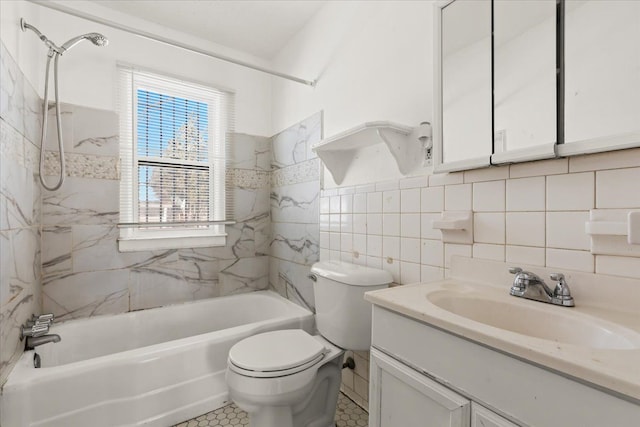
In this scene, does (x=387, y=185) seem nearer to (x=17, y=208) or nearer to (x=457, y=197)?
(x=457, y=197)

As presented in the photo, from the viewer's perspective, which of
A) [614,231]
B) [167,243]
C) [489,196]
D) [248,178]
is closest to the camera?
[614,231]

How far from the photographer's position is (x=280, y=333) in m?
1.52

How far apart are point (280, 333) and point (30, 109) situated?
1.84m

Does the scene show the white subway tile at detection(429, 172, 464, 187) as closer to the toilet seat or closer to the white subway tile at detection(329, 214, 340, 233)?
the white subway tile at detection(329, 214, 340, 233)

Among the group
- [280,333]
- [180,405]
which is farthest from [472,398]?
[180,405]

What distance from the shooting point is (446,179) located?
1.24 metres

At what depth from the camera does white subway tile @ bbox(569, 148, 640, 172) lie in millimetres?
790

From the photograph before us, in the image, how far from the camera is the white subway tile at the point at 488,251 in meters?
1.07

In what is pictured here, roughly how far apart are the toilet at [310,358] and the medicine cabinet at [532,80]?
2.27 ft

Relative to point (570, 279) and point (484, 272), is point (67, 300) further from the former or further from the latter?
point (570, 279)

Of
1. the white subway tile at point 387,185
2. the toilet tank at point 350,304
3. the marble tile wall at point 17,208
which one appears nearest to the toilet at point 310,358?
the toilet tank at point 350,304

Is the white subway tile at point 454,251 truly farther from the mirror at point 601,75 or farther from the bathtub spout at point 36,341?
the bathtub spout at point 36,341

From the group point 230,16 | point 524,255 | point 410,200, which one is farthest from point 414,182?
point 230,16

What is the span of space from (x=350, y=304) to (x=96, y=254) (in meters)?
1.72
